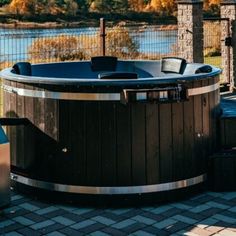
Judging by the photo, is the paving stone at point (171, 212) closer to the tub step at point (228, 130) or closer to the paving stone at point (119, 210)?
the paving stone at point (119, 210)

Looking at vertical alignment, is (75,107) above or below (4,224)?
above

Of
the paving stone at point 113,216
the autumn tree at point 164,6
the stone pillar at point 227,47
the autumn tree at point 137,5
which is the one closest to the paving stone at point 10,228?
the paving stone at point 113,216

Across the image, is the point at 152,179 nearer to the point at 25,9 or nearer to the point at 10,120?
the point at 10,120

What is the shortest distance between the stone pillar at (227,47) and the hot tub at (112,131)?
730 cm

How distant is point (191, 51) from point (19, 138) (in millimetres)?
6777

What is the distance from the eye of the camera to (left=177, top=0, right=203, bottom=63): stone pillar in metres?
11.0

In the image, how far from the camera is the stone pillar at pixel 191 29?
1105cm

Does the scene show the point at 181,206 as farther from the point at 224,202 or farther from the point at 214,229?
the point at 214,229

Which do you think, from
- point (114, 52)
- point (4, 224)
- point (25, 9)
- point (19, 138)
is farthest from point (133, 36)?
point (25, 9)

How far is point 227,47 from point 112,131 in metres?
8.05

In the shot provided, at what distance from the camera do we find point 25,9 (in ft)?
124

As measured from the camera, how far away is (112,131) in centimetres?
454

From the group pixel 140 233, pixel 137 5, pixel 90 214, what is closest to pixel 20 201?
pixel 90 214

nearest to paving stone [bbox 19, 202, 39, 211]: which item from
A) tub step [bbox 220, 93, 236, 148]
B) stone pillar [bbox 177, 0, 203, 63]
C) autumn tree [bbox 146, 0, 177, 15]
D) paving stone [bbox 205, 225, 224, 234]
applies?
paving stone [bbox 205, 225, 224, 234]
